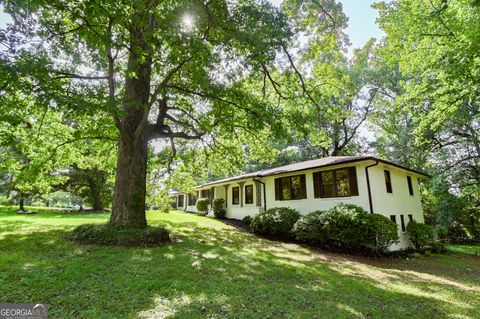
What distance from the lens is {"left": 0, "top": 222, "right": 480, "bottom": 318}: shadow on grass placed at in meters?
3.89

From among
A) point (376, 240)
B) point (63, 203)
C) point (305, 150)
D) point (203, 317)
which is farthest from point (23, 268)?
point (63, 203)

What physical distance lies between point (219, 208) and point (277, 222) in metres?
9.58

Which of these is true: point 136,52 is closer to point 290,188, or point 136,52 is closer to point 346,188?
point 346,188

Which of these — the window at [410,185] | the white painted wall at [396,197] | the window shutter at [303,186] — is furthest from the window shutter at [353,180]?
the window at [410,185]

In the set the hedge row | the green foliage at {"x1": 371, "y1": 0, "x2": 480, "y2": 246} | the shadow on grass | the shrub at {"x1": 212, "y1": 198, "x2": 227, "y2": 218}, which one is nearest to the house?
the hedge row

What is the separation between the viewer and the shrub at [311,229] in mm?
11164

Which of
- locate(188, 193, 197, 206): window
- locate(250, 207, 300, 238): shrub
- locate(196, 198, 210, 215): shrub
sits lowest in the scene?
locate(250, 207, 300, 238): shrub

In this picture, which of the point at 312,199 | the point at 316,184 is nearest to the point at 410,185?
the point at 316,184

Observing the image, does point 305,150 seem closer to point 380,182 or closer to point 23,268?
point 380,182

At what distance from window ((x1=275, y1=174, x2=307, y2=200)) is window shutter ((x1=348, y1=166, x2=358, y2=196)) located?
280 centimetres

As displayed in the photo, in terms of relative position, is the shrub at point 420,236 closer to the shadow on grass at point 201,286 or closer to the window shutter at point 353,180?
the window shutter at point 353,180

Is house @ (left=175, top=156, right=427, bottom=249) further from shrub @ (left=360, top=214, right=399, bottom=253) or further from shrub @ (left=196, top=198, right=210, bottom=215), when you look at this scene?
shrub @ (left=196, top=198, right=210, bottom=215)

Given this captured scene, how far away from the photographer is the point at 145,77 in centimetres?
936

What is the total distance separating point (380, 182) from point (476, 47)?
682cm
